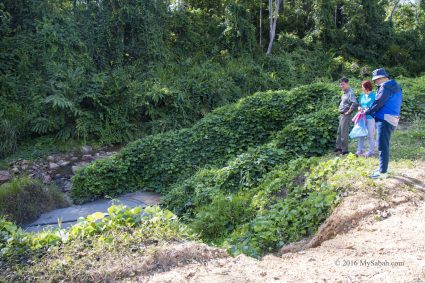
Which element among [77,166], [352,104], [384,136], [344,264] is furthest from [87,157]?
[344,264]

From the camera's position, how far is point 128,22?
16328mm

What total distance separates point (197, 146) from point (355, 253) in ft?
21.4

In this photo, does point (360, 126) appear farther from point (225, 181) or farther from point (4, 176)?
point (4, 176)

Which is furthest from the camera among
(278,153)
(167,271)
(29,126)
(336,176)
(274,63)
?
(274,63)

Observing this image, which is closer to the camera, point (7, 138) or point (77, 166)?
point (77, 166)

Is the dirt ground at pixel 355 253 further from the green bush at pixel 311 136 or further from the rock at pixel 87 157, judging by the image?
the rock at pixel 87 157

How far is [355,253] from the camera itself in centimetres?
389

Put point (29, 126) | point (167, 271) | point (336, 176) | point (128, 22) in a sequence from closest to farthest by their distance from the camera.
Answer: point (167, 271) → point (336, 176) → point (29, 126) → point (128, 22)

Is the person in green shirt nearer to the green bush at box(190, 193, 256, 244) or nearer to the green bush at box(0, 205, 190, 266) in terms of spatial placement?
the green bush at box(190, 193, 256, 244)

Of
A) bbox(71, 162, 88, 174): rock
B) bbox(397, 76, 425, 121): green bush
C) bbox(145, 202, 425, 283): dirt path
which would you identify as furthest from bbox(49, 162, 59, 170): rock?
bbox(397, 76, 425, 121): green bush

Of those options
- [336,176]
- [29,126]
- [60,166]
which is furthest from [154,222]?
[29,126]

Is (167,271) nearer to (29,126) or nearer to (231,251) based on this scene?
(231,251)

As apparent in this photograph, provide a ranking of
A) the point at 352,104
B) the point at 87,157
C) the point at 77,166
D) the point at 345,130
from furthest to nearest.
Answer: the point at 87,157 → the point at 77,166 → the point at 345,130 → the point at 352,104

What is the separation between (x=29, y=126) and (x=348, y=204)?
989cm
